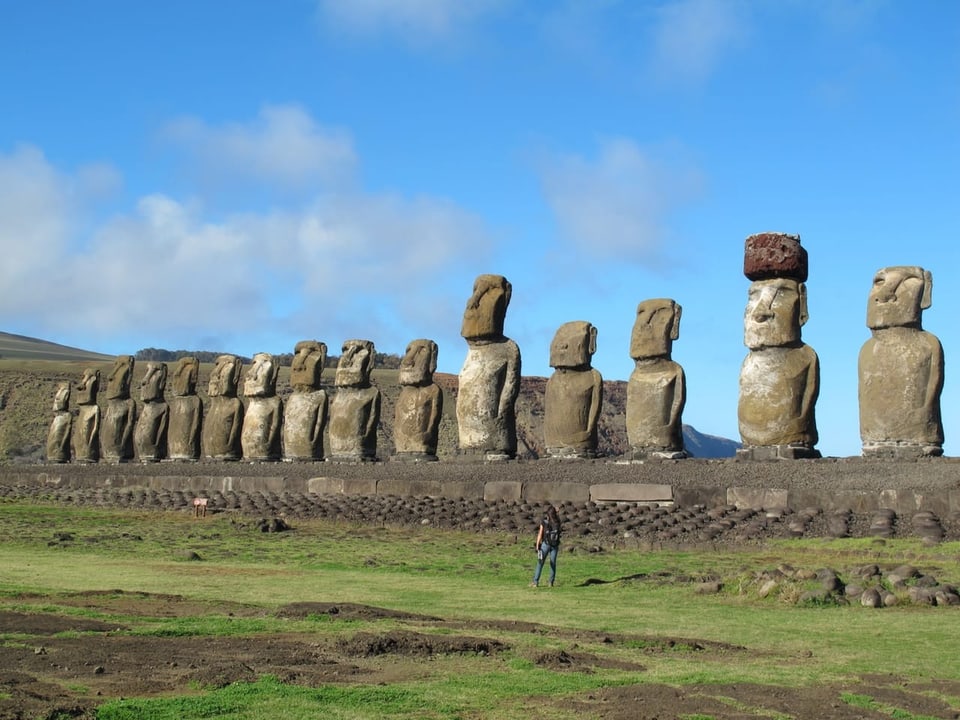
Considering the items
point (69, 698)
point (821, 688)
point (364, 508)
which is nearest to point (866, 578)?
point (821, 688)

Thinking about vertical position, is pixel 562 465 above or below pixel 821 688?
above

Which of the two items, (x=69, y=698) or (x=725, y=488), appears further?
(x=725, y=488)

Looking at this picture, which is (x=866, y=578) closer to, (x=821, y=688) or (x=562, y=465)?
(x=821, y=688)

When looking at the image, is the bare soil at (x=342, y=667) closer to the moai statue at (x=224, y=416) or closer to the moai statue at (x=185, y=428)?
the moai statue at (x=224, y=416)

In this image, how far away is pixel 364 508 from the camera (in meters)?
21.1

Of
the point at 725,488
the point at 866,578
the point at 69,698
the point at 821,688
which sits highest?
Result: the point at 725,488

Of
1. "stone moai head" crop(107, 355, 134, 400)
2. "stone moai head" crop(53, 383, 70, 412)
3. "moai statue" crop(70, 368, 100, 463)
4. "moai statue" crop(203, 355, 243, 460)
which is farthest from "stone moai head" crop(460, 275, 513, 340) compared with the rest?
"stone moai head" crop(53, 383, 70, 412)

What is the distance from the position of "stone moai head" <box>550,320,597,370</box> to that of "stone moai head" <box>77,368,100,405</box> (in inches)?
806

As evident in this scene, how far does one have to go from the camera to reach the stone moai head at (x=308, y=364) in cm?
2845

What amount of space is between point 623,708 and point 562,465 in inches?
547

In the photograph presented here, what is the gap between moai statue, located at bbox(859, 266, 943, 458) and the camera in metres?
17.4

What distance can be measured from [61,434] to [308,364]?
45.7 feet

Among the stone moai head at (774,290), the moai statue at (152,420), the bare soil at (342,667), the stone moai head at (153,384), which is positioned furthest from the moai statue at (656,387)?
the stone moai head at (153,384)

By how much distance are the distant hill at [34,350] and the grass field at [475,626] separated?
361 feet
